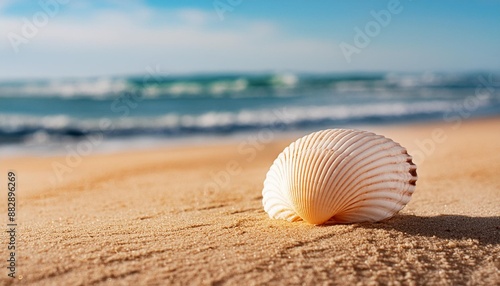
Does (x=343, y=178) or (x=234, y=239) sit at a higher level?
(x=343, y=178)

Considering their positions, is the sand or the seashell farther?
the seashell

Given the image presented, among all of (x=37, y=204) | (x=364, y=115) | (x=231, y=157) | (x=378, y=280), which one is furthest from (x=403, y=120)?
(x=378, y=280)

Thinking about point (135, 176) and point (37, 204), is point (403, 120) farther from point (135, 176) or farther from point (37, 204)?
point (37, 204)

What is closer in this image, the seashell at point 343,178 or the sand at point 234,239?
the sand at point 234,239
